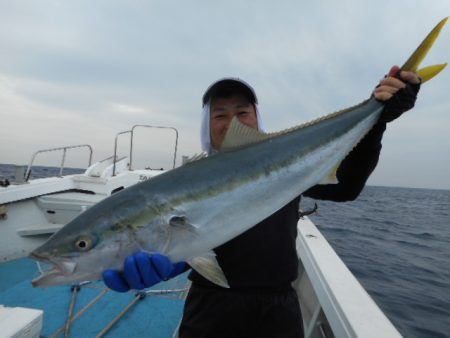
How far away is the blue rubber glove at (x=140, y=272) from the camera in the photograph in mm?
1753

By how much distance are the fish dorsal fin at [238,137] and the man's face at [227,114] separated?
0.52 meters

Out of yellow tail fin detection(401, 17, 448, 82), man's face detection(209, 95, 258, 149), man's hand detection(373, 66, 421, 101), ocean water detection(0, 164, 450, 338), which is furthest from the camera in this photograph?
ocean water detection(0, 164, 450, 338)

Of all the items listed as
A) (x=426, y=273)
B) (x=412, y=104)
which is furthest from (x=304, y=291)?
(x=426, y=273)

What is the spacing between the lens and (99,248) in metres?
1.81

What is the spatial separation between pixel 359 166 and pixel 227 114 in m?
1.16

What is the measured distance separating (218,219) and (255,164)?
17.7 inches

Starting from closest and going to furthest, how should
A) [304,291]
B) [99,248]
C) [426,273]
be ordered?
[99,248], [304,291], [426,273]

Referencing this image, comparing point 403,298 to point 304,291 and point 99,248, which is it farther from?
point 99,248

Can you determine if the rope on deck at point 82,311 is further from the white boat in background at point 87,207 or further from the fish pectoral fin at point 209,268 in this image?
the fish pectoral fin at point 209,268

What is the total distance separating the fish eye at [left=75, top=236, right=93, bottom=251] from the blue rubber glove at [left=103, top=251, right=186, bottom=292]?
18 centimetres

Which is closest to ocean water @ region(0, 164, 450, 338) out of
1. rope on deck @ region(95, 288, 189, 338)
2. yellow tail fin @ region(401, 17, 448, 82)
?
rope on deck @ region(95, 288, 189, 338)

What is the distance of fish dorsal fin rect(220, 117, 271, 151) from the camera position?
2.14 metres

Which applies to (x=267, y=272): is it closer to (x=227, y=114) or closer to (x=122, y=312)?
(x=227, y=114)

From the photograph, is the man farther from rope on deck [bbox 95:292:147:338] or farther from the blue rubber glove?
rope on deck [bbox 95:292:147:338]
